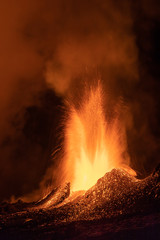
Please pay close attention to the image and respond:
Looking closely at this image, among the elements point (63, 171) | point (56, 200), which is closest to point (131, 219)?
point (56, 200)

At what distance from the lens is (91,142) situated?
277 inches

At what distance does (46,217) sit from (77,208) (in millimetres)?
465

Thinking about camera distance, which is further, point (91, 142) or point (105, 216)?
point (91, 142)

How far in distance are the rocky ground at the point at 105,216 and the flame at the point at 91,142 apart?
5.84 feet

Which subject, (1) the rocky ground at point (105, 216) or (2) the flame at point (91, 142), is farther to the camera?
(2) the flame at point (91, 142)

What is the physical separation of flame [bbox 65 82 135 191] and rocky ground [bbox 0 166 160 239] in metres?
1.78

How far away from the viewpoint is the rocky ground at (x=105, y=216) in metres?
3.22

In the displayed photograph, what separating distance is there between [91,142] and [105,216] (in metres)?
3.38

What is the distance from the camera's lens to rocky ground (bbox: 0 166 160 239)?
3223mm

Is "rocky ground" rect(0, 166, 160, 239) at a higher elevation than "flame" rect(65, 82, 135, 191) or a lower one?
lower

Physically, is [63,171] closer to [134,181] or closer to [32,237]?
[134,181]

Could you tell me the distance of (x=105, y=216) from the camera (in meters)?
3.74

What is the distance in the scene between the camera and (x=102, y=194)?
172 inches

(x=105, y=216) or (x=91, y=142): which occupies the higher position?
(x=91, y=142)
